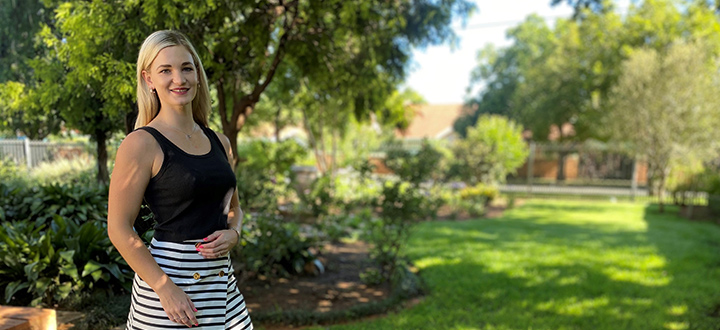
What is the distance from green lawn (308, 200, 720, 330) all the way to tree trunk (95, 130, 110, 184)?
106 inches

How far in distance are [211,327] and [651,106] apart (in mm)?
19387

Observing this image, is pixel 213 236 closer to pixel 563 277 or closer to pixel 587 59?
pixel 563 277

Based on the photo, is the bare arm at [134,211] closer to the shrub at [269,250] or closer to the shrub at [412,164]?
the shrub at [269,250]

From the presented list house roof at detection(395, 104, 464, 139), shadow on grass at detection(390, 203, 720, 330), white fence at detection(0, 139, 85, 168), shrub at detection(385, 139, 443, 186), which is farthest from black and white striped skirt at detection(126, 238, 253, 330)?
house roof at detection(395, 104, 464, 139)

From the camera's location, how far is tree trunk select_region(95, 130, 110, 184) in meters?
4.51

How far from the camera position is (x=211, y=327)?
66.6 inches

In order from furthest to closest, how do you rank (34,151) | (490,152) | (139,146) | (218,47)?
(490,152) < (34,151) < (218,47) < (139,146)

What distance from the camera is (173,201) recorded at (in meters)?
1.64

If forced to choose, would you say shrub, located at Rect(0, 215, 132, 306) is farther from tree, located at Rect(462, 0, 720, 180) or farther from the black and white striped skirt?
tree, located at Rect(462, 0, 720, 180)

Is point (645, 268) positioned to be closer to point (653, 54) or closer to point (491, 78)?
point (653, 54)

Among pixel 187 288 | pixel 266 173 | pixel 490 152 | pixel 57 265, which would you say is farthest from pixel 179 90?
pixel 490 152

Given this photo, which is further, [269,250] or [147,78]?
[269,250]

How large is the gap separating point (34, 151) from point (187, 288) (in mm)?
4246

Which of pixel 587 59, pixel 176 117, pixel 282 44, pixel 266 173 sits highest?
pixel 587 59
